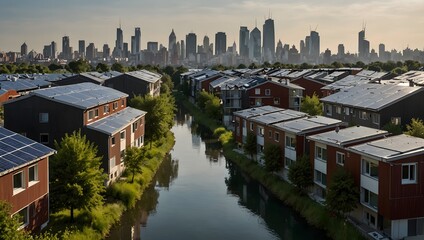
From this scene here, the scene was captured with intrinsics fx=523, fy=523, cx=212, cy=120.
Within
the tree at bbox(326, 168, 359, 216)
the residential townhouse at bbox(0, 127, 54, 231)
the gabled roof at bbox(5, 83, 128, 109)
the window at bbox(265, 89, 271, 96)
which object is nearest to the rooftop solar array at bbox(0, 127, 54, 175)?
the residential townhouse at bbox(0, 127, 54, 231)

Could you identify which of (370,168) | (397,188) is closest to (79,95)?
(370,168)

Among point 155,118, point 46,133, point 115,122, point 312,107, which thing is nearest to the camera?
point 46,133

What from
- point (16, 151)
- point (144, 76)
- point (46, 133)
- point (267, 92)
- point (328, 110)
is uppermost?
point (144, 76)

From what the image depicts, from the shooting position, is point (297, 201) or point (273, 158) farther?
point (273, 158)

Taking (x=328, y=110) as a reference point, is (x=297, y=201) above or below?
below

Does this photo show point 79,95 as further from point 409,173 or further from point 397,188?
point 409,173

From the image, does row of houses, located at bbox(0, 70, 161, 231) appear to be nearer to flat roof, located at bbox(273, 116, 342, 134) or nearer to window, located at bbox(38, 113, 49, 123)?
window, located at bbox(38, 113, 49, 123)

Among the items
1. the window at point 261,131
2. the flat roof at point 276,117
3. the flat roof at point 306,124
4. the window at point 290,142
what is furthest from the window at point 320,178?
the window at point 261,131

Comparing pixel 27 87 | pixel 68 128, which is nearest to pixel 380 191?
pixel 68 128
